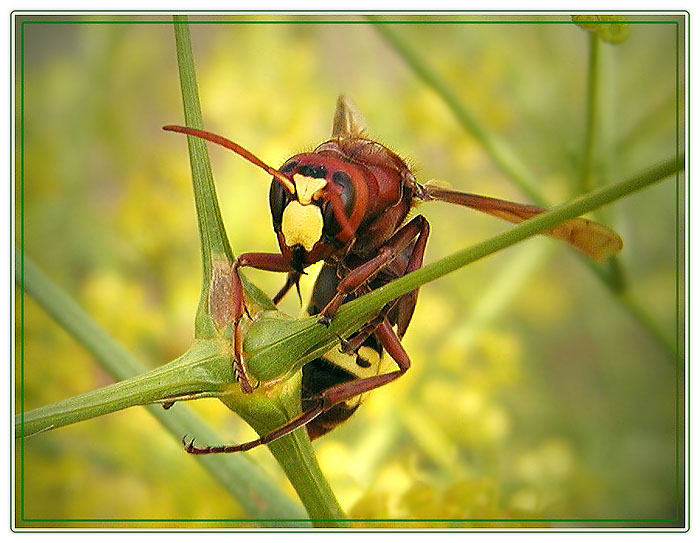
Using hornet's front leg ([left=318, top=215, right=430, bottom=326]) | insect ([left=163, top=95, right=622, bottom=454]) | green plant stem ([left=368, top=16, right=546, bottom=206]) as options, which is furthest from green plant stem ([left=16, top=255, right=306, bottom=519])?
green plant stem ([left=368, top=16, right=546, bottom=206])

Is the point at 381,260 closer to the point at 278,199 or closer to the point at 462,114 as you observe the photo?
the point at 278,199

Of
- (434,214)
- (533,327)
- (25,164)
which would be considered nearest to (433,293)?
Result: (434,214)

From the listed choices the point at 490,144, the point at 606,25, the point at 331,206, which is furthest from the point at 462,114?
the point at 331,206

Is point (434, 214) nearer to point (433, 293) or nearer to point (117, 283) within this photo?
point (433, 293)

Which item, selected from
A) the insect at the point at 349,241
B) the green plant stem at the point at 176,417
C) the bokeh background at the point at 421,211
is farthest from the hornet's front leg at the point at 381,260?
the bokeh background at the point at 421,211

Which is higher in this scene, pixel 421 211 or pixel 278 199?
pixel 421 211

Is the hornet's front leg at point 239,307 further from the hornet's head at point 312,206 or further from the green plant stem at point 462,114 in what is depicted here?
the green plant stem at point 462,114

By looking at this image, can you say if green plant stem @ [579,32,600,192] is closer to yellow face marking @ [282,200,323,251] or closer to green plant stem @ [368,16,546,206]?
green plant stem @ [368,16,546,206]
